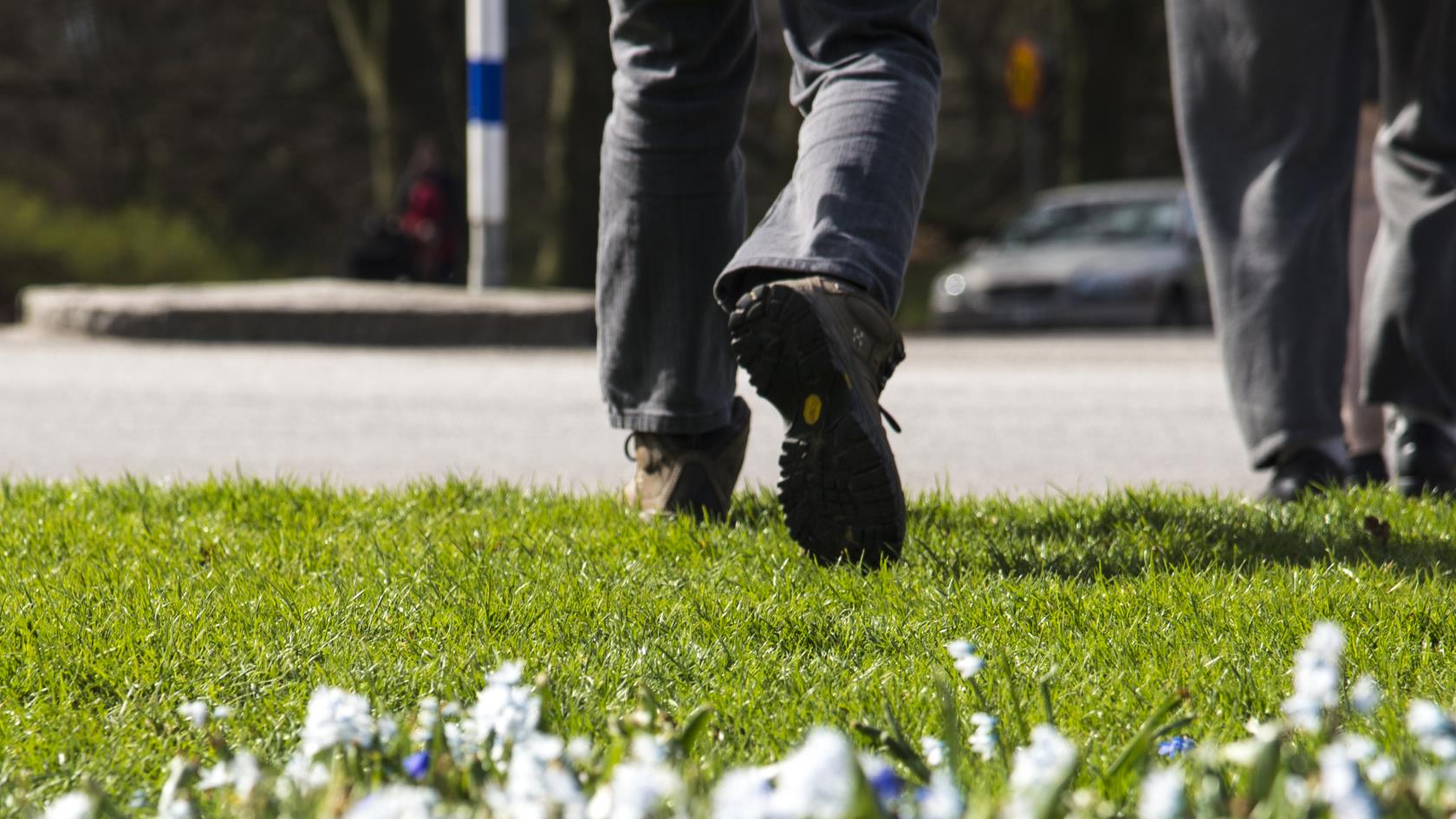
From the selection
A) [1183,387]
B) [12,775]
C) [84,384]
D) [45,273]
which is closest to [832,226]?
[12,775]

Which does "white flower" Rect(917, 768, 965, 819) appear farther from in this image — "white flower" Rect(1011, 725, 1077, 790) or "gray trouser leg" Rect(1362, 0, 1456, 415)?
"gray trouser leg" Rect(1362, 0, 1456, 415)

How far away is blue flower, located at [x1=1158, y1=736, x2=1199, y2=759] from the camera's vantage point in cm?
158

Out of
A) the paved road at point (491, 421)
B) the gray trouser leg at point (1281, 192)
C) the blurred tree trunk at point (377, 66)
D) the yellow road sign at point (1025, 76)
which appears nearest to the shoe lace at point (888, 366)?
the paved road at point (491, 421)

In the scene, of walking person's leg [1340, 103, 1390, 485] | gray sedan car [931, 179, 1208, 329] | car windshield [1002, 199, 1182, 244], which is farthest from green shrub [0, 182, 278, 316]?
walking person's leg [1340, 103, 1390, 485]

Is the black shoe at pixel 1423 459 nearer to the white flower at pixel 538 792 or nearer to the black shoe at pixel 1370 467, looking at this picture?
the black shoe at pixel 1370 467

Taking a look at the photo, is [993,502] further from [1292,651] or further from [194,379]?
[194,379]

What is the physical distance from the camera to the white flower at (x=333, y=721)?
52.9 inches

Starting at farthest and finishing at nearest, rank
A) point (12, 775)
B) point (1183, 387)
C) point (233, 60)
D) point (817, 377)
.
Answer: point (233, 60) < point (1183, 387) < point (817, 377) < point (12, 775)

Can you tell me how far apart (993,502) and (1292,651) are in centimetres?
120

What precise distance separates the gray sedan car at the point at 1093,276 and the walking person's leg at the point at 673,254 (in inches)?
485

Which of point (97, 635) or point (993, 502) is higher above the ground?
point (97, 635)

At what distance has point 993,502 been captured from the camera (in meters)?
3.24

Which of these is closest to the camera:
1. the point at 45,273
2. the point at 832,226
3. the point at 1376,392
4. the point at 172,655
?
the point at 172,655

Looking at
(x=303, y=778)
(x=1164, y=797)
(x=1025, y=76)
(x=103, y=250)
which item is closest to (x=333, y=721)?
(x=303, y=778)
